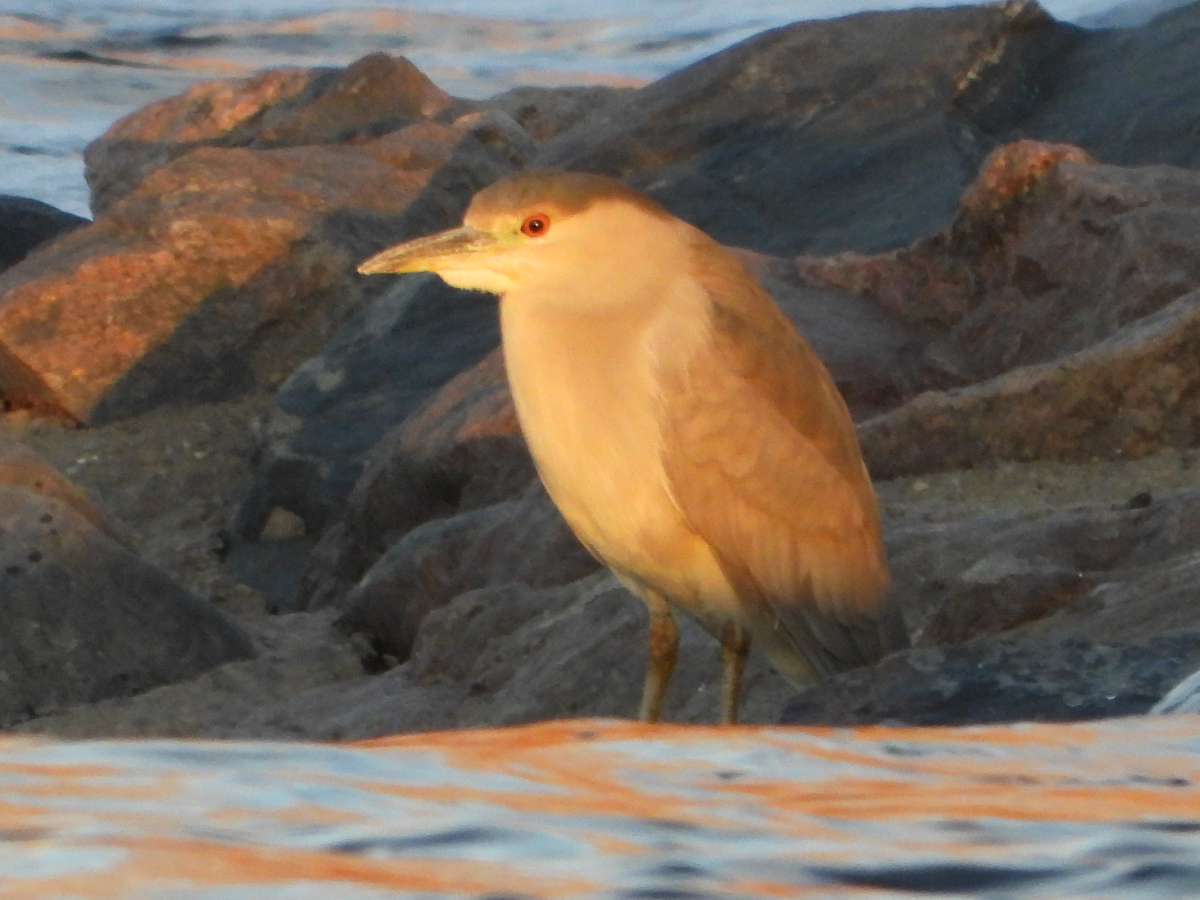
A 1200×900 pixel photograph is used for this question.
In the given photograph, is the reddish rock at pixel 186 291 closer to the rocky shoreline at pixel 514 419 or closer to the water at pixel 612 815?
the rocky shoreline at pixel 514 419

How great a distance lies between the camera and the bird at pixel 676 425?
403cm

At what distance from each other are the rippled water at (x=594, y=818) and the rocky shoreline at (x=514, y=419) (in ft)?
3.25

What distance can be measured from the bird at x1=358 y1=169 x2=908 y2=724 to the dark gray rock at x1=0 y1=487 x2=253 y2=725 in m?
2.51

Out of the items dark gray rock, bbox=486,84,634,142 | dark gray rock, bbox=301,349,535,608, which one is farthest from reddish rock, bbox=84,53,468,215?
dark gray rock, bbox=301,349,535,608

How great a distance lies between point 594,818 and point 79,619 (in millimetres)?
5351

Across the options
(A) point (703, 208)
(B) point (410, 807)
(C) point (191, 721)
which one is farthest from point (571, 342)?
Result: (A) point (703, 208)

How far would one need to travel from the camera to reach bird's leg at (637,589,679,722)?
4203 millimetres

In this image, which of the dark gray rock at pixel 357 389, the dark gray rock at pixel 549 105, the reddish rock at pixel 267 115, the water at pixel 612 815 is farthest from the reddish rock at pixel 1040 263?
the dark gray rock at pixel 549 105

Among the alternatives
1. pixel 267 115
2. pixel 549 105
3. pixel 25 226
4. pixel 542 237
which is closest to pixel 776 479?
pixel 542 237

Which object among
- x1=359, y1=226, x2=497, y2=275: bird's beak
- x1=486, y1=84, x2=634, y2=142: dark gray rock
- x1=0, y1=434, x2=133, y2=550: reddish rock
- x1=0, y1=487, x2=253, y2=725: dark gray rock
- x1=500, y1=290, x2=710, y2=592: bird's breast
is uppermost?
x1=486, y1=84, x2=634, y2=142: dark gray rock

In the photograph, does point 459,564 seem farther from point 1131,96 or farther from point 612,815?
point 612,815

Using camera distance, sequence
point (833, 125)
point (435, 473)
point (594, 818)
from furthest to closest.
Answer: point (833, 125), point (435, 473), point (594, 818)

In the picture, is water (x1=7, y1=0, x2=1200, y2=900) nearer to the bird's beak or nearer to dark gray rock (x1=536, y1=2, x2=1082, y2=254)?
the bird's beak

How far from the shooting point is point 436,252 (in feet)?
13.9
